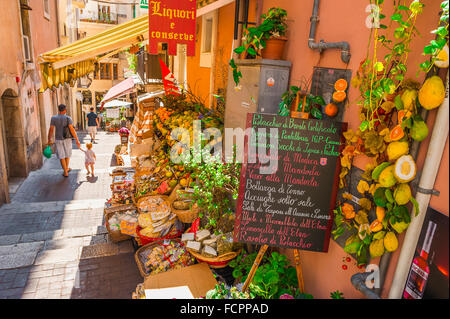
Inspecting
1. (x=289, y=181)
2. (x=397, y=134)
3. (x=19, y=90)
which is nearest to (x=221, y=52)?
(x=289, y=181)

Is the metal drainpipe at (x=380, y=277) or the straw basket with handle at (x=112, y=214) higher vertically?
the metal drainpipe at (x=380, y=277)

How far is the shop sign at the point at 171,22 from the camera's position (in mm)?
5176

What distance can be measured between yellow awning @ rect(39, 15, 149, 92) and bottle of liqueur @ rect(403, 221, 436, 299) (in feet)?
20.2

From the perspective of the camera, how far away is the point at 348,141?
268 cm

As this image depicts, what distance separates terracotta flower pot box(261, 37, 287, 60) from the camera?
383 centimetres

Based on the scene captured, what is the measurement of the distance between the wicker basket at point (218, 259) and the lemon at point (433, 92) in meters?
2.95

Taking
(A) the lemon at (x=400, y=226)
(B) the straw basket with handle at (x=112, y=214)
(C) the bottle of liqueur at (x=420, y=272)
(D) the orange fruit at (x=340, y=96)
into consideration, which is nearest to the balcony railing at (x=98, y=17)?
(B) the straw basket with handle at (x=112, y=214)

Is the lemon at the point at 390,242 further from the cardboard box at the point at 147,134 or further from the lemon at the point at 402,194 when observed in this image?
the cardboard box at the point at 147,134

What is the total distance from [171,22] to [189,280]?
4180mm

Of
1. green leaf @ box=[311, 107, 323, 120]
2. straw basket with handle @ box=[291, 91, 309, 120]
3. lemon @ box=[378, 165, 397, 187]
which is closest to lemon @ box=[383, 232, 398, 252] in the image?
lemon @ box=[378, 165, 397, 187]

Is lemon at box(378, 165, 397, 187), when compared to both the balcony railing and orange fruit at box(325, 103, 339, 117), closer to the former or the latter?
orange fruit at box(325, 103, 339, 117)
